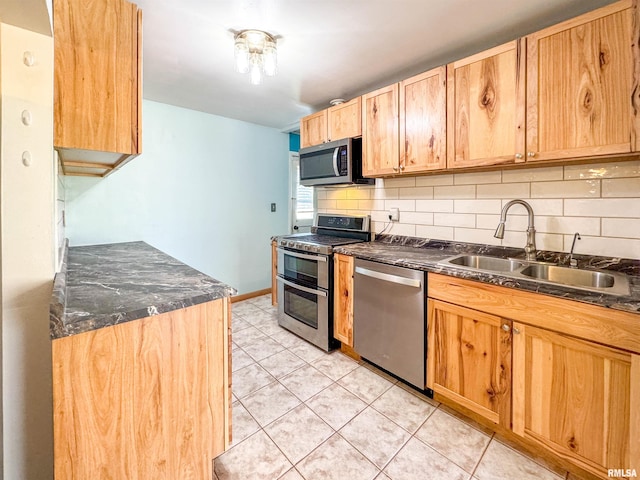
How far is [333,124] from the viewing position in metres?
2.73

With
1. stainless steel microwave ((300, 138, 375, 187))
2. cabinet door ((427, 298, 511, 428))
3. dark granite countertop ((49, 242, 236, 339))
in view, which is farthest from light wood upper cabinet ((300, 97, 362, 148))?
dark granite countertop ((49, 242, 236, 339))

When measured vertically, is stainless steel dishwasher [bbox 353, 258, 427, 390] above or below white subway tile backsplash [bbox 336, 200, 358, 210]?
below

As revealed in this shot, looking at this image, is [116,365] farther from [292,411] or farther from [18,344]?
[292,411]

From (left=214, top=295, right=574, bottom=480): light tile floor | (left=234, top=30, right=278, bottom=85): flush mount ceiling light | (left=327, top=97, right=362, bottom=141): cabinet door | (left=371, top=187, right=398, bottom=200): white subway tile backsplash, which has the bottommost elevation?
(left=214, top=295, right=574, bottom=480): light tile floor

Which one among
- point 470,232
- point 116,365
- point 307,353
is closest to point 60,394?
point 116,365

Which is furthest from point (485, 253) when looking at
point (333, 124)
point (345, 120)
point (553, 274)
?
point (333, 124)

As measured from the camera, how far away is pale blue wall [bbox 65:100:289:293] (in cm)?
276

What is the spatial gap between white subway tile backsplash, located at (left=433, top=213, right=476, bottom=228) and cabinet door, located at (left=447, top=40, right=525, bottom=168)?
44 cm

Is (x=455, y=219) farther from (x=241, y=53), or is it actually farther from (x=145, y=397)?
(x=145, y=397)

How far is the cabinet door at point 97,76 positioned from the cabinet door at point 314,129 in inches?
68.6

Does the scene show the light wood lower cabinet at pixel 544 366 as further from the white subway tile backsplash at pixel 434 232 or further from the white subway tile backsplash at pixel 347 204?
the white subway tile backsplash at pixel 347 204

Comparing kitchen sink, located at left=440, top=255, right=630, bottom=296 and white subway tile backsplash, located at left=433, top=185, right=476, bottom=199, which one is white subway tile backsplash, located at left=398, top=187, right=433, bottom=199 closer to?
white subway tile backsplash, located at left=433, top=185, right=476, bottom=199

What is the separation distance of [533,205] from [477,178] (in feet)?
1.31

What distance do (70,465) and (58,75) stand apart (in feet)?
4.60
